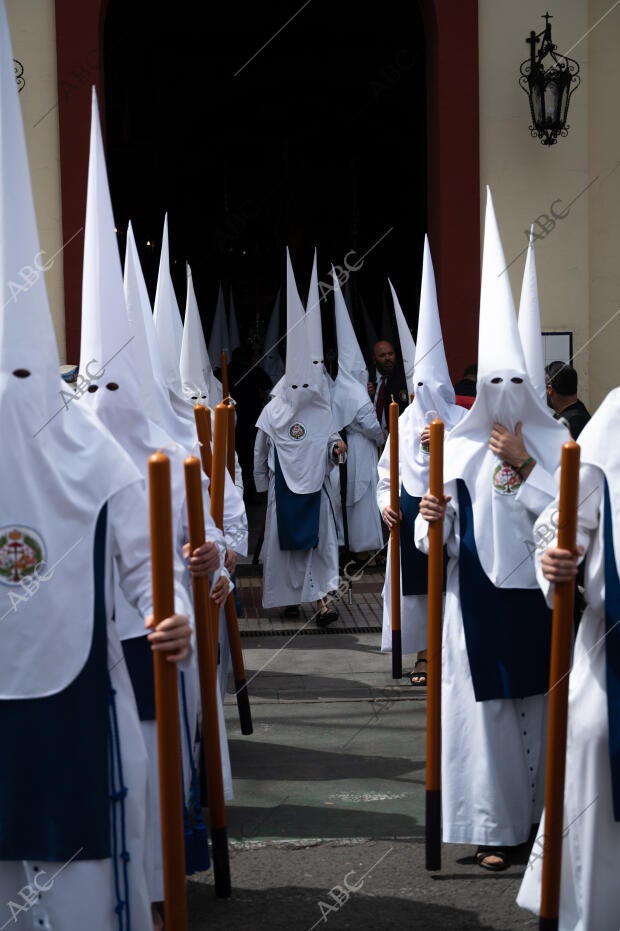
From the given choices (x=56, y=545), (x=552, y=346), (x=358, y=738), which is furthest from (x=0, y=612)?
(x=552, y=346)

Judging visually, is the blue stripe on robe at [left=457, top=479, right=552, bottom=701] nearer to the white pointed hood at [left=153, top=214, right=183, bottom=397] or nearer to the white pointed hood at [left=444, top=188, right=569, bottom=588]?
the white pointed hood at [left=444, top=188, right=569, bottom=588]

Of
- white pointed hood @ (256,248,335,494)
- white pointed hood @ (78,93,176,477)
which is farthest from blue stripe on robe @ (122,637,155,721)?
white pointed hood @ (256,248,335,494)

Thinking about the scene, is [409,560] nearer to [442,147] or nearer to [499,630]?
[499,630]

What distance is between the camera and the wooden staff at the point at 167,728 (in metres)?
2.71

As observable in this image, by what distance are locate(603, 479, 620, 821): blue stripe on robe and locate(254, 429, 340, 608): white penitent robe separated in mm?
5834

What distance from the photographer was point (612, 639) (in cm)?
367

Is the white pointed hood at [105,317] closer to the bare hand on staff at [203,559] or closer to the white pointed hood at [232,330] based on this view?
the bare hand on staff at [203,559]

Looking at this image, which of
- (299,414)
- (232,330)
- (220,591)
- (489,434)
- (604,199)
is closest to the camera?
(220,591)

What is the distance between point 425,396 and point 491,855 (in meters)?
3.32

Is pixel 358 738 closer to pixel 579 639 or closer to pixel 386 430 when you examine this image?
pixel 579 639

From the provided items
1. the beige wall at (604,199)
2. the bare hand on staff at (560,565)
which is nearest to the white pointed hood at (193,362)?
the beige wall at (604,199)

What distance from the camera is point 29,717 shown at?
3223 mm

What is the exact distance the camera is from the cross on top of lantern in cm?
1030

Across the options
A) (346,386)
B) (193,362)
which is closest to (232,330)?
(346,386)
